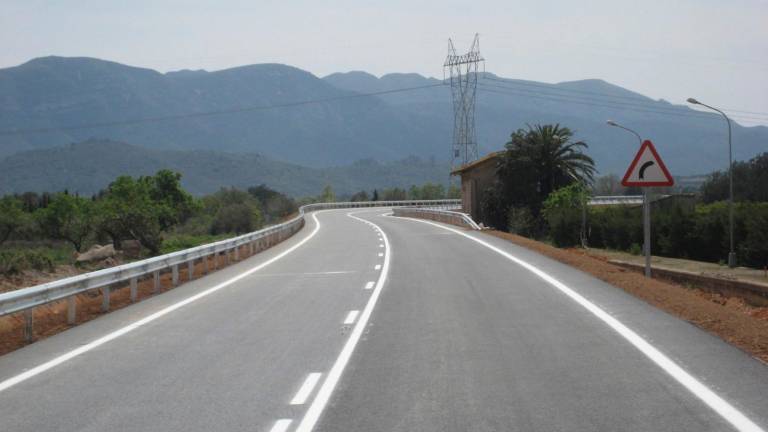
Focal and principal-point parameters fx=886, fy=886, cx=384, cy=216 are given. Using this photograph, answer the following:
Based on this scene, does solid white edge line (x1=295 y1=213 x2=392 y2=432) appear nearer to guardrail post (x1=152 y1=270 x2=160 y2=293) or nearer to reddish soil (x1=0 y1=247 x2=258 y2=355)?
reddish soil (x1=0 y1=247 x2=258 y2=355)

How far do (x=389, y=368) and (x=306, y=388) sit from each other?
3.80 feet

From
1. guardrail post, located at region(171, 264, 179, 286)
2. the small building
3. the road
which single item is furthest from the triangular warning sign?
the small building

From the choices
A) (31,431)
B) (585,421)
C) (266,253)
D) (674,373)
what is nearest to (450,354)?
(674,373)

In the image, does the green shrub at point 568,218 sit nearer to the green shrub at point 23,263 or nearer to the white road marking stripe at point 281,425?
the green shrub at point 23,263

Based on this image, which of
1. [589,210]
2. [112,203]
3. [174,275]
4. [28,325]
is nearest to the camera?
[28,325]

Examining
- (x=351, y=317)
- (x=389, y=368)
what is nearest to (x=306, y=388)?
(x=389, y=368)

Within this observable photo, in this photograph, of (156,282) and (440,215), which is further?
(440,215)

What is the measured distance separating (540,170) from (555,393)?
61.8 meters

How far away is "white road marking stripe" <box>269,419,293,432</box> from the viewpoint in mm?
6620

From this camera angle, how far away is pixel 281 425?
22.1 ft

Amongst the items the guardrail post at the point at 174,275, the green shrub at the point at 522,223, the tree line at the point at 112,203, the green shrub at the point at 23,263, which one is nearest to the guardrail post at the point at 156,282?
the guardrail post at the point at 174,275

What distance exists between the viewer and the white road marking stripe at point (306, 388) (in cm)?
756

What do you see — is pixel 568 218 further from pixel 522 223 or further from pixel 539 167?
pixel 539 167

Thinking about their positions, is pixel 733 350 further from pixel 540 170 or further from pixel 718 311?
pixel 540 170
